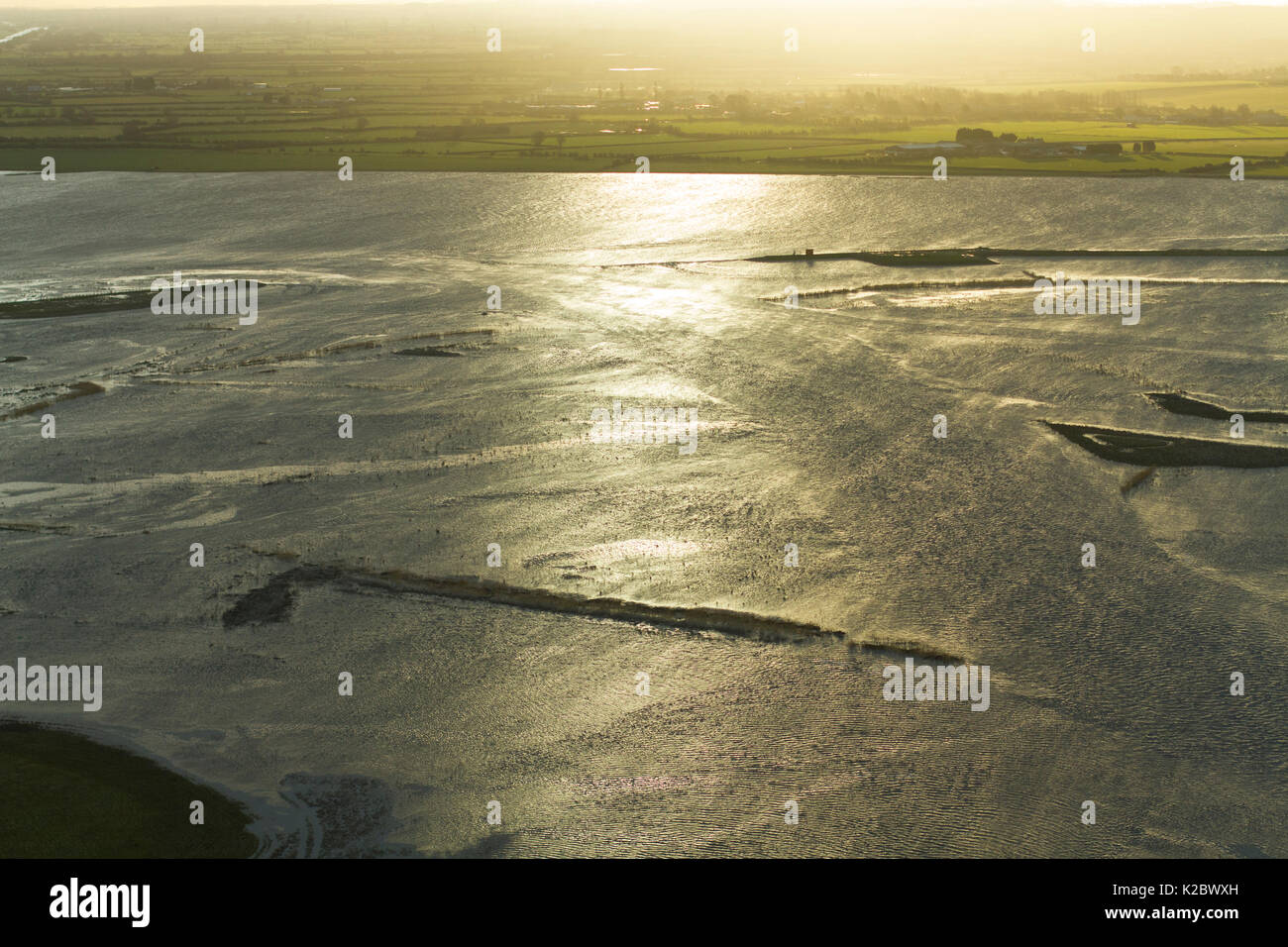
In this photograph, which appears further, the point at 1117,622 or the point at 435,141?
the point at 435,141

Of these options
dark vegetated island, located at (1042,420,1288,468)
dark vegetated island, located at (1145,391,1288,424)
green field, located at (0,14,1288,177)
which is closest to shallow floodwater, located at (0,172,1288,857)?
dark vegetated island, located at (1042,420,1288,468)

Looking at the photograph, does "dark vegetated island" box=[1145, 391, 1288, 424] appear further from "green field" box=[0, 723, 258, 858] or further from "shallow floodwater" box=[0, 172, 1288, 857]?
"green field" box=[0, 723, 258, 858]

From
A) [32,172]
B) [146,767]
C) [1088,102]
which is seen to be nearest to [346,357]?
[146,767]

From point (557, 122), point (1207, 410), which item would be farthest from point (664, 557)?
point (557, 122)

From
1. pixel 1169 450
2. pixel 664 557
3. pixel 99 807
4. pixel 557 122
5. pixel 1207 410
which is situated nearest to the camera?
pixel 99 807

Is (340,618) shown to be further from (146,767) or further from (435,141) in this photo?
(435,141)

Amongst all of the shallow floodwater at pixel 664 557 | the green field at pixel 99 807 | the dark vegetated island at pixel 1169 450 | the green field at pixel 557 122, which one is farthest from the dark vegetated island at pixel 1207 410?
the green field at pixel 557 122

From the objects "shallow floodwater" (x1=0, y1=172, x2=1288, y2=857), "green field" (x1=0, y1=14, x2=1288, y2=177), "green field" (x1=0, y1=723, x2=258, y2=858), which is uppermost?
"green field" (x1=0, y1=14, x2=1288, y2=177)

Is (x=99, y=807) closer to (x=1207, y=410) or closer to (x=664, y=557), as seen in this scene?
(x=664, y=557)

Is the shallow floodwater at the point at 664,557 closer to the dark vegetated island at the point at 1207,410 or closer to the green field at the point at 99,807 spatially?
the green field at the point at 99,807
